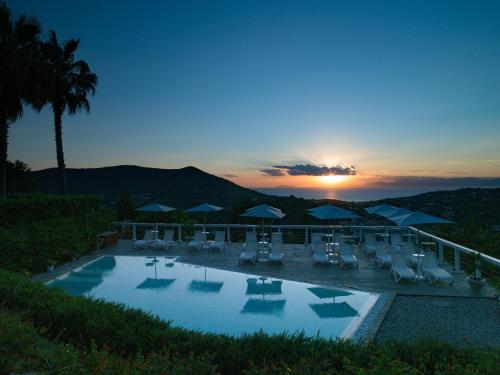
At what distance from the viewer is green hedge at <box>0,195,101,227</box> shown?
42.9 feet

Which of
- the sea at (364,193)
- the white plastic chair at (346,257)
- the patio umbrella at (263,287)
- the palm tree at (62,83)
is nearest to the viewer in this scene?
the patio umbrella at (263,287)

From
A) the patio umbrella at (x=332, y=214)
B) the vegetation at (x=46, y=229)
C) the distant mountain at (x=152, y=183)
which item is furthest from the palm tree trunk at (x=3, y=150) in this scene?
the distant mountain at (x=152, y=183)

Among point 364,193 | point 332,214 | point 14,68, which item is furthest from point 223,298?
point 364,193

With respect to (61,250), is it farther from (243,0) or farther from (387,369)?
(387,369)

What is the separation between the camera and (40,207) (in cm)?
1461

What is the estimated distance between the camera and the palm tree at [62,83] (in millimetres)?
19109

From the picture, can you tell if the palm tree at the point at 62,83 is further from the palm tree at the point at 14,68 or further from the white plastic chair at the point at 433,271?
the white plastic chair at the point at 433,271

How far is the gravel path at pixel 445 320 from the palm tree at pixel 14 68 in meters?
17.8

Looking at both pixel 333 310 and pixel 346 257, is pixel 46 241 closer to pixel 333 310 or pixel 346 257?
Answer: pixel 333 310

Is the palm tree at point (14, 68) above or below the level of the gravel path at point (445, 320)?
above

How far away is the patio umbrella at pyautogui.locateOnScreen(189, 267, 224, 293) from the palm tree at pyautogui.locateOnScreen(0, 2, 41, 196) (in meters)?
12.3

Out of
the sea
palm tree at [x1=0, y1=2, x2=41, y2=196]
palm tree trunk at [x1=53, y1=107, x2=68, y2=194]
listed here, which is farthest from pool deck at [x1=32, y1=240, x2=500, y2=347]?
the sea

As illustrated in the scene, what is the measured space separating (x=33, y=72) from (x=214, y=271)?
14.0 metres

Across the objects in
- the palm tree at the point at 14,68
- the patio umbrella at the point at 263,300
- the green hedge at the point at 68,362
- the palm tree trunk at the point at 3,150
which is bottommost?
the patio umbrella at the point at 263,300
